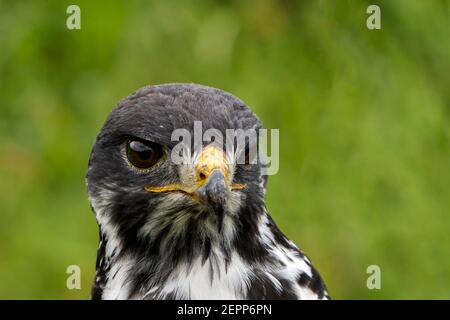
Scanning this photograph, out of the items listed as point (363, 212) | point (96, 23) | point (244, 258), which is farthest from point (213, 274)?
point (96, 23)

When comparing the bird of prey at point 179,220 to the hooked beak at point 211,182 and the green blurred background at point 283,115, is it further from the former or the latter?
the green blurred background at point 283,115

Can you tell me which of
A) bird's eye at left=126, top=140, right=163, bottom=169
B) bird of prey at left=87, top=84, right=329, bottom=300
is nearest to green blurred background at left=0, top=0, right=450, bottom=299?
bird of prey at left=87, top=84, right=329, bottom=300

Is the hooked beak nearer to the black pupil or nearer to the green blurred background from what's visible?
the black pupil

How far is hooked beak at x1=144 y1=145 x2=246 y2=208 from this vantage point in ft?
13.9

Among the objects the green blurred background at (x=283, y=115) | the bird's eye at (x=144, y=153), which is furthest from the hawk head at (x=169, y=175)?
the green blurred background at (x=283, y=115)

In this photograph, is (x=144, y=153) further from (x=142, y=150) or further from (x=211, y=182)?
(x=211, y=182)

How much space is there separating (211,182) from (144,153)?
16.9 inches

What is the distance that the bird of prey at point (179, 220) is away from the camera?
176 inches

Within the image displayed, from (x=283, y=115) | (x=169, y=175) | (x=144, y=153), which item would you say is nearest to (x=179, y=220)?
(x=169, y=175)

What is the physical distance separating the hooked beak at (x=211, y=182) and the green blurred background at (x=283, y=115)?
2.11 m

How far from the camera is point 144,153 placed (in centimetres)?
458

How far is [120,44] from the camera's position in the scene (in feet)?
22.0
